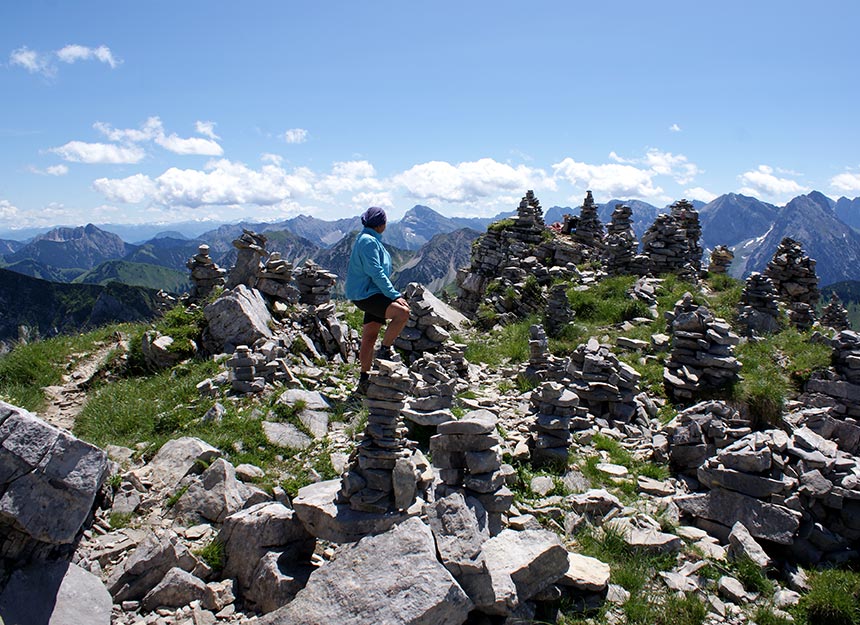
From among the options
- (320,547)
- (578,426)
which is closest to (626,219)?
(578,426)

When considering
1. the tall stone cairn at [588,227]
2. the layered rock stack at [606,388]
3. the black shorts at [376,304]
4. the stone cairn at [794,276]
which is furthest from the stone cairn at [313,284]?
the stone cairn at [794,276]

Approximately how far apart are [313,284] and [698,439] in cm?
1369

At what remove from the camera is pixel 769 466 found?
8570 mm

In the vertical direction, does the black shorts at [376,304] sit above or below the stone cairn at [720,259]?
below

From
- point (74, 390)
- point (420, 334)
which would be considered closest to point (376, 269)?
point (420, 334)

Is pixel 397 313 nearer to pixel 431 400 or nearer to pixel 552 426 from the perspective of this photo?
pixel 431 400

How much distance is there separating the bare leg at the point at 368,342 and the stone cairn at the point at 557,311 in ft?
30.9

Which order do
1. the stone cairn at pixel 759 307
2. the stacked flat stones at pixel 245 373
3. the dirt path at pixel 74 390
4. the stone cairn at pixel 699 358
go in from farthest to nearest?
1. the stone cairn at pixel 759 307
2. the stone cairn at pixel 699 358
3. the dirt path at pixel 74 390
4. the stacked flat stones at pixel 245 373

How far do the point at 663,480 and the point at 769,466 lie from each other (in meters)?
1.99

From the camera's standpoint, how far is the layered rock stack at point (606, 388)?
1273cm

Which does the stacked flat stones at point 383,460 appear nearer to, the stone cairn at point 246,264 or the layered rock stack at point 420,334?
the layered rock stack at point 420,334

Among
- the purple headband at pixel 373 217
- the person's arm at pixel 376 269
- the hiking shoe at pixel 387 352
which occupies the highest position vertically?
the purple headband at pixel 373 217

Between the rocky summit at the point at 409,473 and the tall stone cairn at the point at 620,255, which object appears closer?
the rocky summit at the point at 409,473

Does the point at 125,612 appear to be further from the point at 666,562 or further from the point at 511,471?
the point at 666,562
